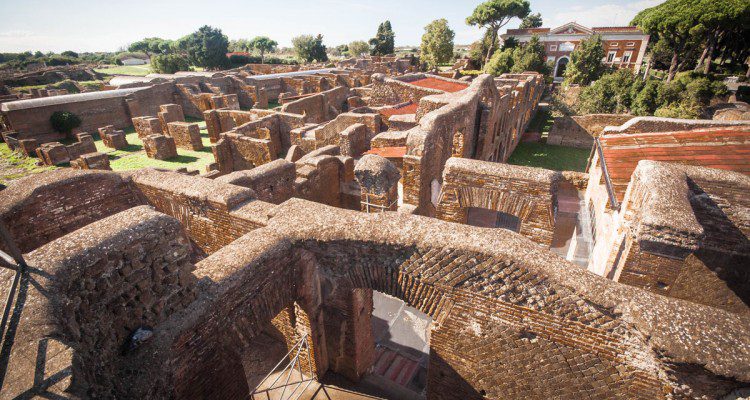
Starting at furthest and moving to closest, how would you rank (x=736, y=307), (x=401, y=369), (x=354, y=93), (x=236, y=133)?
1. (x=354, y=93)
2. (x=236, y=133)
3. (x=401, y=369)
4. (x=736, y=307)

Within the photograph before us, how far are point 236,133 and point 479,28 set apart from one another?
162 ft

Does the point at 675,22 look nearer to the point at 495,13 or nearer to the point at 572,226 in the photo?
the point at 495,13

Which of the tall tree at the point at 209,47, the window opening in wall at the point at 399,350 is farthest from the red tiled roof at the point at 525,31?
the window opening in wall at the point at 399,350

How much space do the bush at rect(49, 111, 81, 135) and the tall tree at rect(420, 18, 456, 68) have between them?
43811 mm

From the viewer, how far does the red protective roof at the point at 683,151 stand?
7.20 m

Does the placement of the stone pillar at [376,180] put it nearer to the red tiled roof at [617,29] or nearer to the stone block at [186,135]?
the stone block at [186,135]

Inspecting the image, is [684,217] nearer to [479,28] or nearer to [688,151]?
[688,151]

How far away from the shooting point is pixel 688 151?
767 centimetres

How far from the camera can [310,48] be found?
6700 cm

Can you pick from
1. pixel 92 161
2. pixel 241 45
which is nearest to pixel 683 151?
pixel 92 161

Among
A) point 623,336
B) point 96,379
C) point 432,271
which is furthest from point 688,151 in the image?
point 96,379

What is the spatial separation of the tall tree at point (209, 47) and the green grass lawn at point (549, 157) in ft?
178

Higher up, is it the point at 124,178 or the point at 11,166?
the point at 124,178

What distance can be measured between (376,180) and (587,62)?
3723cm
